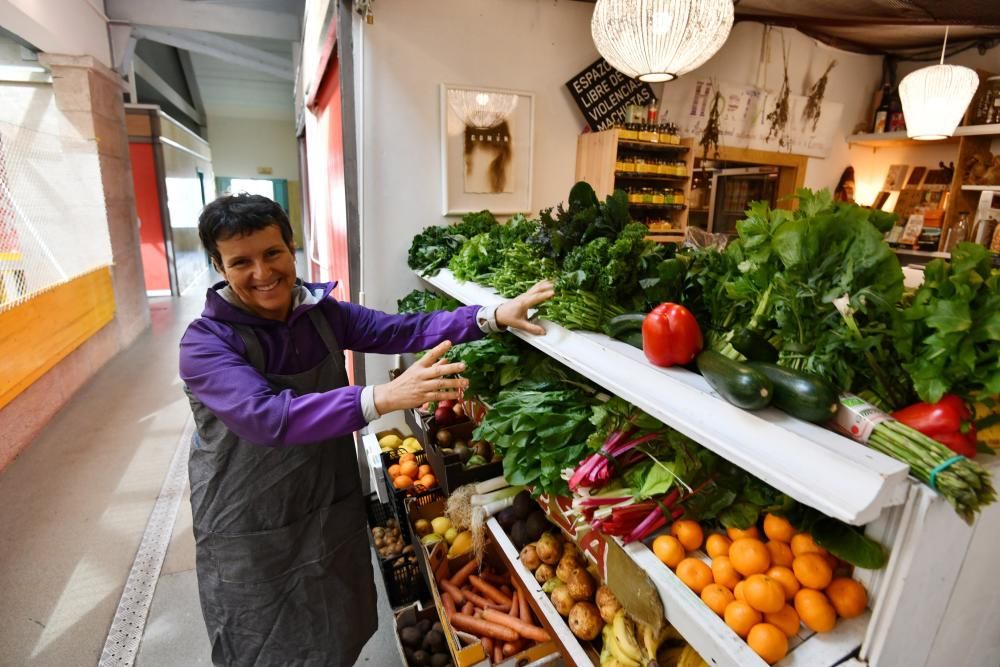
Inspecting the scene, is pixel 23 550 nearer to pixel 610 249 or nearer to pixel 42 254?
pixel 42 254

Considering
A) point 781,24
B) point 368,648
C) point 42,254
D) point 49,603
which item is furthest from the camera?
point 42,254

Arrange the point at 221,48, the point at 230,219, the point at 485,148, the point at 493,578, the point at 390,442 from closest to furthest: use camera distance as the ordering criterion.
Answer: the point at 230,219 < the point at 493,578 < the point at 390,442 < the point at 485,148 < the point at 221,48

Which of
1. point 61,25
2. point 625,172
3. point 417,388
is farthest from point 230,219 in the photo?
point 61,25

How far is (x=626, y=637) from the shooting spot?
1.50 metres

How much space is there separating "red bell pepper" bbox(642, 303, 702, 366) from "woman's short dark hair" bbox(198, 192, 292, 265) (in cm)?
111

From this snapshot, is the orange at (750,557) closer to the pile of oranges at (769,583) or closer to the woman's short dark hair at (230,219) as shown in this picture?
the pile of oranges at (769,583)

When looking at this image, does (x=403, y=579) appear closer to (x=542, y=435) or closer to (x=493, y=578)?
(x=493, y=578)

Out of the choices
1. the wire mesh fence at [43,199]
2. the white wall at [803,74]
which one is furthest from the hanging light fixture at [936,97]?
the wire mesh fence at [43,199]

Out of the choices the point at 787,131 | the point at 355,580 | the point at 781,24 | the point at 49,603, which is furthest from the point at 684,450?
the point at 787,131

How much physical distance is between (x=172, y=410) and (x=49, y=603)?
238 cm

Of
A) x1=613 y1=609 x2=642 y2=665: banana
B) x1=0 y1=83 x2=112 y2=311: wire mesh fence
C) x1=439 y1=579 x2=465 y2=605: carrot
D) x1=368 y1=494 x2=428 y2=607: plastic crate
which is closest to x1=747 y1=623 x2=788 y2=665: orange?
x1=613 y1=609 x2=642 y2=665: banana

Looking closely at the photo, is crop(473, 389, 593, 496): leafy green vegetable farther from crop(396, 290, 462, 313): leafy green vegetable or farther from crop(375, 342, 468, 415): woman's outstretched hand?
crop(396, 290, 462, 313): leafy green vegetable

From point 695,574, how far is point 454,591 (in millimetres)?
1339

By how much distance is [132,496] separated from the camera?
3459 millimetres
